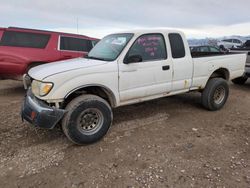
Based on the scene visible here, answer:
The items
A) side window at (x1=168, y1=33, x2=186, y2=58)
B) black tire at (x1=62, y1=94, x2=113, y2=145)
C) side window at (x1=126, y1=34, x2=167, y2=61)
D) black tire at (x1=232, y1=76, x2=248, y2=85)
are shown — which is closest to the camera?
black tire at (x1=62, y1=94, x2=113, y2=145)

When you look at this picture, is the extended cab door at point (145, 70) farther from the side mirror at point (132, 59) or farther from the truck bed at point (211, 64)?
the truck bed at point (211, 64)

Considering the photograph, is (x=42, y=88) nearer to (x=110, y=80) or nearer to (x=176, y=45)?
(x=110, y=80)

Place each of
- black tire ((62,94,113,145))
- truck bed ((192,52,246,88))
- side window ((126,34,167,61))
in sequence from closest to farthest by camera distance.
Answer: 1. black tire ((62,94,113,145))
2. side window ((126,34,167,61))
3. truck bed ((192,52,246,88))

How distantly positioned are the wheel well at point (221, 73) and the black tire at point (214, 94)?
22 cm

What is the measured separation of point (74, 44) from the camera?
7.89 metres

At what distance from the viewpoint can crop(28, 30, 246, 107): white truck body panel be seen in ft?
11.3

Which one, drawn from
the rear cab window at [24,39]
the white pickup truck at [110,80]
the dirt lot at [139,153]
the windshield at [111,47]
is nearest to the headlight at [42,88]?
the white pickup truck at [110,80]

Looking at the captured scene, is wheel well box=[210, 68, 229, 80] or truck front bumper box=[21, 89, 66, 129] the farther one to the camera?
wheel well box=[210, 68, 229, 80]

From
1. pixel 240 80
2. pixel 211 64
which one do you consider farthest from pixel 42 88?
pixel 240 80

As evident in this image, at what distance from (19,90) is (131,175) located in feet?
19.5

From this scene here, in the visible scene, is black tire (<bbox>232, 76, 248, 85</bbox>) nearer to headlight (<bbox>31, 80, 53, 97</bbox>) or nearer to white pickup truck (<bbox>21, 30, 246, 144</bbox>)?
white pickup truck (<bbox>21, 30, 246, 144</bbox>)

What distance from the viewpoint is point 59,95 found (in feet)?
11.1

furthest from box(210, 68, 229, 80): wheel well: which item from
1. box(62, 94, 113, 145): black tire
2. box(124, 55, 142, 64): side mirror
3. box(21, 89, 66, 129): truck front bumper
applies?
box(21, 89, 66, 129): truck front bumper

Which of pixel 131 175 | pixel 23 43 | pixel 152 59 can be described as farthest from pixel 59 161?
pixel 23 43
